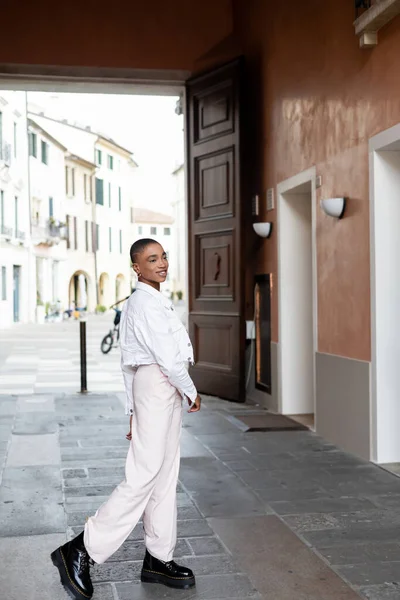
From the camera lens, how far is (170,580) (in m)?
3.42

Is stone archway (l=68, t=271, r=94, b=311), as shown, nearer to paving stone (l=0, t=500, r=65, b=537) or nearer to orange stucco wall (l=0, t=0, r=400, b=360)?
orange stucco wall (l=0, t=0, r=400, b=360)

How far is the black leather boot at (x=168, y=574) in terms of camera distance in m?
3.41

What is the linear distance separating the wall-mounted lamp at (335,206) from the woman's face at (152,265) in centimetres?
309

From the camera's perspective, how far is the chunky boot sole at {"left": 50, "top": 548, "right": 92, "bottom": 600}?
323 cm

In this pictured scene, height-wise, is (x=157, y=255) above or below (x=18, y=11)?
below

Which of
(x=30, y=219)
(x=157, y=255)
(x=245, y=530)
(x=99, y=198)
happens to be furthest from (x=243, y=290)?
(x=99, y=198)

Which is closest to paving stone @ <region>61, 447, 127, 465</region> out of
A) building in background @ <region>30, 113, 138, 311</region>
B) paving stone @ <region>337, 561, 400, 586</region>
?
paving stone @ <region>337, 561, 400, 586</region>

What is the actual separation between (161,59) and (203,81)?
614 mm

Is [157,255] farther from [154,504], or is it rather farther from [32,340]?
[32,340]

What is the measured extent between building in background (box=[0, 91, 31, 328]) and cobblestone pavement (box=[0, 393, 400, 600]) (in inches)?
917

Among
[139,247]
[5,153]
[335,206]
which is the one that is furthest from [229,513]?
[5,153]

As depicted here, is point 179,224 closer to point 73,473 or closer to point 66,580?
point 73,473

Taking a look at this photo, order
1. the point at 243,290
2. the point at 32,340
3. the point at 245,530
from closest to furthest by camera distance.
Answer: the point at 245,530 < the point at 243,290 < the point at 32,340

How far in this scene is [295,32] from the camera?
7465mm
